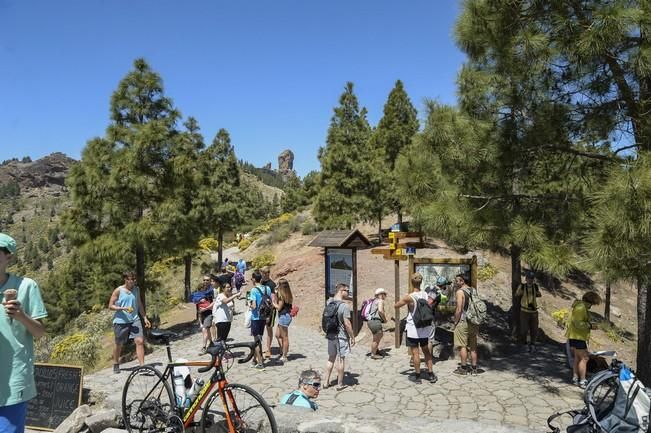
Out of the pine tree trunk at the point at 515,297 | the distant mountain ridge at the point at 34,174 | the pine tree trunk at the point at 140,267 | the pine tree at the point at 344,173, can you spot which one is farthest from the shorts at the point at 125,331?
the distant mountain ridge at the point at 34,174

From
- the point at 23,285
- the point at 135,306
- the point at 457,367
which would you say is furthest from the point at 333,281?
the point at 23,285

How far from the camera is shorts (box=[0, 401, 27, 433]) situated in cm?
288

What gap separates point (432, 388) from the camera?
7.17 m

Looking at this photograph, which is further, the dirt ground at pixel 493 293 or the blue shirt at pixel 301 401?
the dirt ground at pixel 493 293

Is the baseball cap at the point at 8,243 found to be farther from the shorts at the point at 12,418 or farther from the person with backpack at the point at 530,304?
the person with backpack at the point at 530,304

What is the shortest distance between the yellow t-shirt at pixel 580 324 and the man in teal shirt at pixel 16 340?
6.94m

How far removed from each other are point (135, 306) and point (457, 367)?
5.82m

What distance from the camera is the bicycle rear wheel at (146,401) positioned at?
4.73 metres

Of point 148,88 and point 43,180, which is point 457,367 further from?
point 43,180

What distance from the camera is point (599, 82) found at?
6375 millimetres

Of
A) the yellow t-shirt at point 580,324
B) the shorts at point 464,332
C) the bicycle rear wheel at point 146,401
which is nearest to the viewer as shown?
the bicycle rear wheel at point 146,401

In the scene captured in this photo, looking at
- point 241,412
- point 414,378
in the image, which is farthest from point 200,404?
point 414,378

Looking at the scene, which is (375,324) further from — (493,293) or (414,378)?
(493,293)

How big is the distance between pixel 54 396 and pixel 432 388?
214 inches
